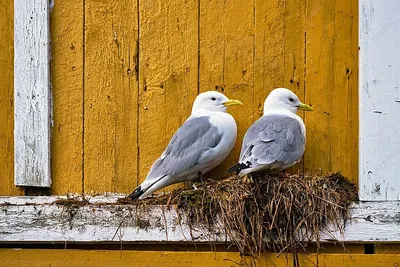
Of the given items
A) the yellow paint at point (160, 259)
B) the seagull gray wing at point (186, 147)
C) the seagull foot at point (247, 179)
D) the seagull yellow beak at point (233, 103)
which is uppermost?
the seagull yellow beak at point (233, 103)

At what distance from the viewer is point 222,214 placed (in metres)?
4.48

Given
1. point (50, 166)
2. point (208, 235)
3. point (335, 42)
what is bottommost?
point (208, 235)

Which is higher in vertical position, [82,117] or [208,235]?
[82,117]

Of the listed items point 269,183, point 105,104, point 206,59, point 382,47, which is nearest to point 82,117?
point 105,104

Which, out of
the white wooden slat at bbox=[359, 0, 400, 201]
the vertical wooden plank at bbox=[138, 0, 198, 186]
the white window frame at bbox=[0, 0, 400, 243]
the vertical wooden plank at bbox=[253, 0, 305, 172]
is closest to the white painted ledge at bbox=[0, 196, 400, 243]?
the white window frame at bbox=[0, 0, 400, 243]

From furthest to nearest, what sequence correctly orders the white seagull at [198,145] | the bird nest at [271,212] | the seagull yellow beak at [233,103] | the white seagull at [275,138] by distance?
the seagull yellow beak at [233,103], the white seagull at [198,145], the white seagull at [275,138], the bird nest at [271,212]

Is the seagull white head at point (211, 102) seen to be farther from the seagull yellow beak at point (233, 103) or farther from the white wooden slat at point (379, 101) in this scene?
the white wooden slat at point (379, 101)

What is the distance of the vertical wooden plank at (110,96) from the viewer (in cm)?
484

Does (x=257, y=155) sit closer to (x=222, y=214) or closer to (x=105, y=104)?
(x=222, y=214)

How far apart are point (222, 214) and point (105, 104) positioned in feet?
2.78

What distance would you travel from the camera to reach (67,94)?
15.9 feet

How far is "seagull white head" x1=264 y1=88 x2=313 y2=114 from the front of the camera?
4738 millimetres

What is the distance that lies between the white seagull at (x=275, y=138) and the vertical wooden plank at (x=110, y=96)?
584 mm

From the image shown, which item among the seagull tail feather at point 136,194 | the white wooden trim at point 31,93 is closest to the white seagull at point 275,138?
the seagull tail feather at point 136,194
